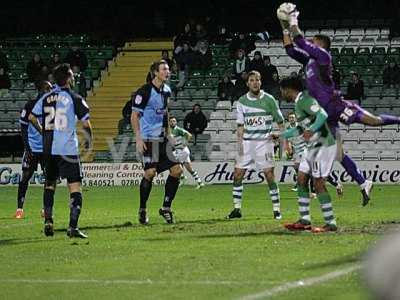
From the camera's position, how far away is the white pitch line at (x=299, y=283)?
20.4 ft

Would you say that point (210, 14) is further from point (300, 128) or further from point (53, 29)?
point (300, 128)

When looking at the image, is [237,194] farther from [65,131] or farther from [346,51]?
[346,51]

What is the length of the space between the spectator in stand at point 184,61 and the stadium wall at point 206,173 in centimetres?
645

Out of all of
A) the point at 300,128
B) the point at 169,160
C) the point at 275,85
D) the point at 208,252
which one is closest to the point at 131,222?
the point at 169,160

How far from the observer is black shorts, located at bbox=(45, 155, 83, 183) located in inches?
437

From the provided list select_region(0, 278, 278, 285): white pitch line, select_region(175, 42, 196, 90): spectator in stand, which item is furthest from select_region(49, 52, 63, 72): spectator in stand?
select_region(0, 278, 278, 285): white pitch line

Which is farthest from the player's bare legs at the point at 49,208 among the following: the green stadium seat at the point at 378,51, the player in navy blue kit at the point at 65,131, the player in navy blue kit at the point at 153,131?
the green stadium seat at the point at 378,51

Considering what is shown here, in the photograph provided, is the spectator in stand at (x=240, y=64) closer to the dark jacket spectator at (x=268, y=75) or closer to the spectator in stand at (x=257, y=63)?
the spectator in stand at (x=257, y=63)

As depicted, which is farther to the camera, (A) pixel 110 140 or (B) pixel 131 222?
(A) pixel 110 140

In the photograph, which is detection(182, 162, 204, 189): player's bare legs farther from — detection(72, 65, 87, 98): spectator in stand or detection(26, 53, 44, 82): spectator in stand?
detection(26, 53, 44, 82): spectator in stand

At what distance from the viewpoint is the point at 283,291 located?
641 centimetres

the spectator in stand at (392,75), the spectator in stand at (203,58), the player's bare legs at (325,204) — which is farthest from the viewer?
the spectator in stand at (203,58)

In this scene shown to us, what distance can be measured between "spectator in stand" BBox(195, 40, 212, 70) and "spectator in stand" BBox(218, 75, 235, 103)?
2390 mm

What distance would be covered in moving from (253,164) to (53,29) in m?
30.0
